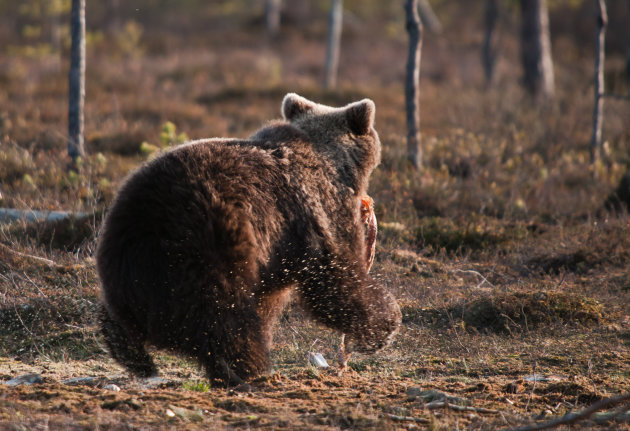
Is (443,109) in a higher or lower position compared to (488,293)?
higher

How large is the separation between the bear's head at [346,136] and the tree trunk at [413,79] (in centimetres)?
487

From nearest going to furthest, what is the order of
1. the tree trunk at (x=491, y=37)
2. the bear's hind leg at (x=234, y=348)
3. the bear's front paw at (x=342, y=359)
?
the bear's hind leg at (x=234, y=348) → the bear's front paw at (x=342, y=359) → the tree trunk at (x=491, y=37)

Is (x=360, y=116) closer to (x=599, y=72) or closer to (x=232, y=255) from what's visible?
(x=232, y=255)

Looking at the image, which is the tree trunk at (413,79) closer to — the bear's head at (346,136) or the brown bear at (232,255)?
the bear's head at (346,136)

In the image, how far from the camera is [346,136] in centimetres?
497

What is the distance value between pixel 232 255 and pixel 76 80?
6.22 metres

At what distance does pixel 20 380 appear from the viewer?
4.29 m

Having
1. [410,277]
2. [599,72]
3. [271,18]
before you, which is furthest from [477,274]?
[271,18]

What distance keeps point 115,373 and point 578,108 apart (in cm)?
1281

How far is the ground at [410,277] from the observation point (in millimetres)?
3699

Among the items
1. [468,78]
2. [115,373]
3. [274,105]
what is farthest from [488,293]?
[468,78]

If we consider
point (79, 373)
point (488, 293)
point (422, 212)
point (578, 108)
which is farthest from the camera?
point (578, 108)

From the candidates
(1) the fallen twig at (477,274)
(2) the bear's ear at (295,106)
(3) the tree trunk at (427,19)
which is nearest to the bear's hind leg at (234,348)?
(2) the bear's ear at (295,106)

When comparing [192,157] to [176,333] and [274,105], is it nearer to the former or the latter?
[176,333]
